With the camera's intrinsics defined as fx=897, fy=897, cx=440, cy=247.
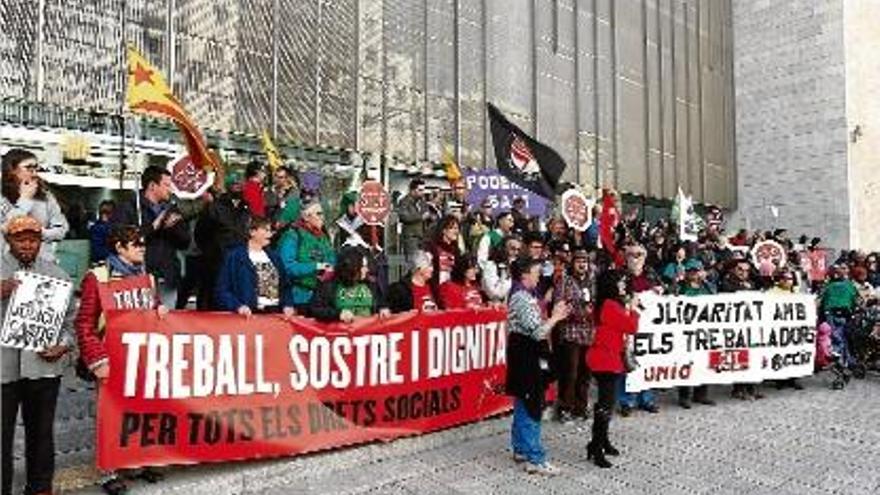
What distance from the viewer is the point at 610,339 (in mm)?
7809

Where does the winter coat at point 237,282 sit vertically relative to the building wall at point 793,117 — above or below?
below

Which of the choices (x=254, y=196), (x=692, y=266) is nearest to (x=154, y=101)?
(x=254, y=196)

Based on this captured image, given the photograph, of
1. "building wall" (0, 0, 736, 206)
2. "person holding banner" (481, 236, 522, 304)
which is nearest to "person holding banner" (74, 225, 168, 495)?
"person holding banner" (481, 236, 522, 304)

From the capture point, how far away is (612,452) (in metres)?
7.91

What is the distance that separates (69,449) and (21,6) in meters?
9.31

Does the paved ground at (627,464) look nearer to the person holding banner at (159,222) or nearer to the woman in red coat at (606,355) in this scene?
the woman in red coat at (606,355)

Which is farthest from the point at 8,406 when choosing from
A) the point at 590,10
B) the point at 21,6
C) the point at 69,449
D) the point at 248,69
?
the point at 590,10

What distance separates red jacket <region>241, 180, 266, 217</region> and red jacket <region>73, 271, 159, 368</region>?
3477 millimetres

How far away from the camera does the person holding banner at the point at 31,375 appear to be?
5.41m

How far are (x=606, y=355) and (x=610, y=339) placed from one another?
0.16 metres

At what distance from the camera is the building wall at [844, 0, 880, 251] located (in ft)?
90.3

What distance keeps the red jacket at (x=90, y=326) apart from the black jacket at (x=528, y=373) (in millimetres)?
3173

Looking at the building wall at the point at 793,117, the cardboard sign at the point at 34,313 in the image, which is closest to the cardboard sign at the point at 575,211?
the cardboard sign at the point at 34,313

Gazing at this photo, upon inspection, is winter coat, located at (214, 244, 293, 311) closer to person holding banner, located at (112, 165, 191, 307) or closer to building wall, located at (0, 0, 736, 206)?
person holding banner, located at (112, 165, 191, 307)
